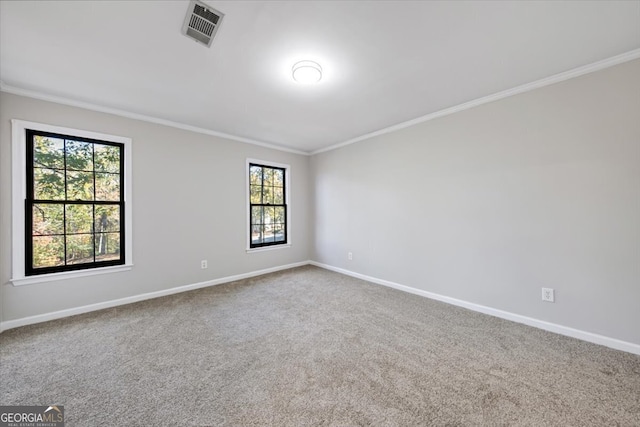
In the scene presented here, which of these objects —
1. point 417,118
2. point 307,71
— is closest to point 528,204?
point 417,118

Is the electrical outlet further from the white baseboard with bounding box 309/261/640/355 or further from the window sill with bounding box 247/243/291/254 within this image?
the window sill with bounding box 247/243/291/254

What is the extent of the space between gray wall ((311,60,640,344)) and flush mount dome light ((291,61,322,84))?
73.8 inches

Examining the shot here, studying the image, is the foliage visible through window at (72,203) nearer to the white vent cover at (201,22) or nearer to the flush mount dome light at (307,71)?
→ the white vent cover at (201,22)

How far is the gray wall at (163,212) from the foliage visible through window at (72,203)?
0.16m

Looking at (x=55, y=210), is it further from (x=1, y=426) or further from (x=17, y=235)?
(x=1, y=426)

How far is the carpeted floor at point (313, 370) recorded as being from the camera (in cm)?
145

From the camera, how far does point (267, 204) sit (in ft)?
15.4

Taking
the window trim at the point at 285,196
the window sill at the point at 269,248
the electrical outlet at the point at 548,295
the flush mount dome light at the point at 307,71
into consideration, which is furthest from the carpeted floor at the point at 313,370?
the flush mount dome light at the point at 307,71

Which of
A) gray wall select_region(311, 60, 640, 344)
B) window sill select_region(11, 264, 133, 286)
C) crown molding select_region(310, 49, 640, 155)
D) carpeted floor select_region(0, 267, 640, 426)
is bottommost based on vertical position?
carpeted floor select_region(0, 267, 640, 426)

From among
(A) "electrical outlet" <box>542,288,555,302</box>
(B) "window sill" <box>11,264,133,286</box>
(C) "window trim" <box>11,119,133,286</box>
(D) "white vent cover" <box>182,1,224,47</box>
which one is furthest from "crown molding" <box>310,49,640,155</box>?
(C) "window trim" <box>11,119,133,286</box>

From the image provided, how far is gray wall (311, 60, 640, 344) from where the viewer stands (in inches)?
82.2

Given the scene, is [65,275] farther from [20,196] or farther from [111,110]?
[111,110]

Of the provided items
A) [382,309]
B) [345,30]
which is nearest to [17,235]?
[345,30]


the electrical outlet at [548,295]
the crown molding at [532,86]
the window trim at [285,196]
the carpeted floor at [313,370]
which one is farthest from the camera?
the window trim at [285,196]
